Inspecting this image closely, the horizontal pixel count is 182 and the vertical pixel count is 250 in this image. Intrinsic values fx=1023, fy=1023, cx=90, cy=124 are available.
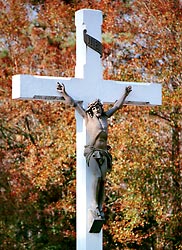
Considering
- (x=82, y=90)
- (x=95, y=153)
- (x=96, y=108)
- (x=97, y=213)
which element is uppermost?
(x=82, y=90)

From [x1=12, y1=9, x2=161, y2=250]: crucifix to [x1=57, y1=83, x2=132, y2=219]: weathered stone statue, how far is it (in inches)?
2.5

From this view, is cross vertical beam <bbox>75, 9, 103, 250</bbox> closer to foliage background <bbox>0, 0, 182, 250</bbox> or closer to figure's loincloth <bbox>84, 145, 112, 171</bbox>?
figure's loincloth <bbox>84, 145, 112, 171</bbox>

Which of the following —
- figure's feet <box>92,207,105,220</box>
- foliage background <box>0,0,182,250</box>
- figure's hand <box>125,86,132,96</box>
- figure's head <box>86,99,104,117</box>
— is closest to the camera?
figure's feet <box>92,207,105,220</box>

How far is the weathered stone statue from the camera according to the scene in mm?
10320

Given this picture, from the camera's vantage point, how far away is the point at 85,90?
35.1ft

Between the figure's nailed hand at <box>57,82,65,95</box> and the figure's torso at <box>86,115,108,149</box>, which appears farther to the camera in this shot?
the figure's nailed hand at <box>57,82,65,95</box>

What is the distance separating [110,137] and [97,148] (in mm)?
7997

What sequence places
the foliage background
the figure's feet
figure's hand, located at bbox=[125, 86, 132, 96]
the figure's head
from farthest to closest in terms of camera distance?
the foliage background < figure's hand, located at bbox=[125, 86, 132, 96] < the figure's head < the figure's feet

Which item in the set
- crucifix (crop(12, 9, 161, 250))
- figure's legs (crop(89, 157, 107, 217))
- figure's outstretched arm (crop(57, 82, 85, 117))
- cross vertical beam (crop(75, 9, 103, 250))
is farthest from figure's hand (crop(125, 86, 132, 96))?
figure's legs (crop(89, 157, 107, 217))

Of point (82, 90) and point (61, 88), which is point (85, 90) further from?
point (61, 88)

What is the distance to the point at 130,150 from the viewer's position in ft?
59.3

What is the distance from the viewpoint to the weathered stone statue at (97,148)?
1032 cm

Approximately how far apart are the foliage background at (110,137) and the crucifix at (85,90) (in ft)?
23.0

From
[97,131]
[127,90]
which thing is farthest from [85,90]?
[97,131]
